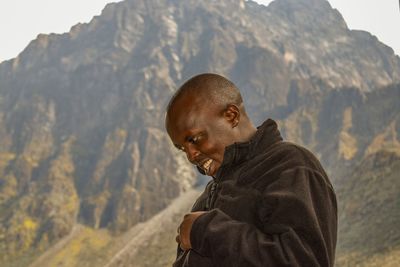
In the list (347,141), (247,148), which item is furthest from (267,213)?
(347,141)

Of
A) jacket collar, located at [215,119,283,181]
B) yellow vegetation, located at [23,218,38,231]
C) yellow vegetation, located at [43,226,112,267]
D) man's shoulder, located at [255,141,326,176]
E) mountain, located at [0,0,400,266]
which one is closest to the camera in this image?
man's shoulder, located at [255,141,326,176]

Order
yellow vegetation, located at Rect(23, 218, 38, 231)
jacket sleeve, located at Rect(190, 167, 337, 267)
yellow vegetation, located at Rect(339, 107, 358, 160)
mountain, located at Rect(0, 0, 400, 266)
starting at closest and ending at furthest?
1. jacket sleeve, located at Rect(190, 167, 337, 267)
2. yellow vegetation, located at Rect(23, 218, 38, 231)
3. mountain, located at Rect(0, 0, 400, 266)
4. yellow vegetation, located at Rect(339, 107, 358, 160)

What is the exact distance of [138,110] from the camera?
13162 centimetres

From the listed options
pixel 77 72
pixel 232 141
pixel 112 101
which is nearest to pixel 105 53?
pixel 77 72

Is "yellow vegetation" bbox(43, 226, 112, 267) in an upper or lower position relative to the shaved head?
lower

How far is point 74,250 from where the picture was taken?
98812 mm

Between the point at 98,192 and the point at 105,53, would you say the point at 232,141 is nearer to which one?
the point at 98,192

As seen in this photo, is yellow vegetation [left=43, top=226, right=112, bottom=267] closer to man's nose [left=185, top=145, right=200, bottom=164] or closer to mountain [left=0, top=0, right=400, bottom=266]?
mountain [left=0, top=0, right=400, bottom=266]

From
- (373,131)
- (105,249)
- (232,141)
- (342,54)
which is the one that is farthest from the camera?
(342,54)

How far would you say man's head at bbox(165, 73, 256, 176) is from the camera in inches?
94.0

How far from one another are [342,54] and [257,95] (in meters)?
59.8

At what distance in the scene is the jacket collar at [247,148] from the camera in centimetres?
237

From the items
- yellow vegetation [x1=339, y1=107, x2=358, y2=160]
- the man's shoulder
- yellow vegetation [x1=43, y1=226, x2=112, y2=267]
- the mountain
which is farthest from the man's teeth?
yellow vegetation [x1=339, y1=107, x2=358, y2=160]

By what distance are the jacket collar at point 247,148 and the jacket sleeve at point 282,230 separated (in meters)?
0.30
